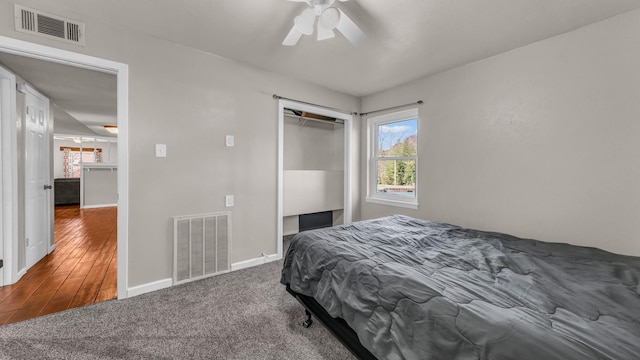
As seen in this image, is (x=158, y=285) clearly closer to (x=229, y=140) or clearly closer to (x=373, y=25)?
(x=229, y=140)

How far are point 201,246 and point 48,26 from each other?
222 centimetres

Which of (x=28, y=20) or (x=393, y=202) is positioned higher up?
(x=28, y=20)

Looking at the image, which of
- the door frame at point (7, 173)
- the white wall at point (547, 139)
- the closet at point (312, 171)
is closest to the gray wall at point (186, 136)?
the closet at point (312, 171)

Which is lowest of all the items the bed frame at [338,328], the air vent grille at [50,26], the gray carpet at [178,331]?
the gray carpet at [178,331]

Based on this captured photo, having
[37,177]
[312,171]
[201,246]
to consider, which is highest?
[312,171]

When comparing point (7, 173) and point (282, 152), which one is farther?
point (282, 152)

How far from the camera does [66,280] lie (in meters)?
2.53

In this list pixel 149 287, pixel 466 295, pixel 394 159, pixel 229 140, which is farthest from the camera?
pixel 394 159

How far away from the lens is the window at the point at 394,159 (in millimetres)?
3457

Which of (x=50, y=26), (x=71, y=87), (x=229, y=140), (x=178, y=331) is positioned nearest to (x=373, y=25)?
(x=229, y=140)

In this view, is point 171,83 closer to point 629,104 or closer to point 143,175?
point 143,175

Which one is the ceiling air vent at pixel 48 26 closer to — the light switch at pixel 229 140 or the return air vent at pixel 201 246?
the light switch at pixel 229 140

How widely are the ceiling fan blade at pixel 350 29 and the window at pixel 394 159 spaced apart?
5.60 ft

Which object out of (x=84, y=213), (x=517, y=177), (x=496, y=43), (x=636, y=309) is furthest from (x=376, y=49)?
(x=84, y=213)
